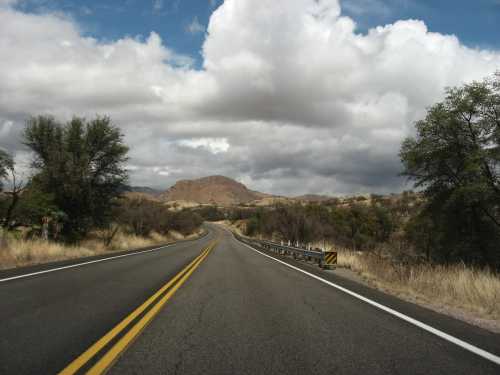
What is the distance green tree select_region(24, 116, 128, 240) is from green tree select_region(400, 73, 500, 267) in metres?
19.7

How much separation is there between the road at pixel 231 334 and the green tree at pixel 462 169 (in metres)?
13.4

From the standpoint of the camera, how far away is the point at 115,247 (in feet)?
95.3

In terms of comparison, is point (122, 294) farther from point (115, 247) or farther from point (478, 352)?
point (115, 247)

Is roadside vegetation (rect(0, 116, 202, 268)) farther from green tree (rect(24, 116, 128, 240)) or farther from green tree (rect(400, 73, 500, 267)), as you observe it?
green tree (rect(400, 73, 500, 267))

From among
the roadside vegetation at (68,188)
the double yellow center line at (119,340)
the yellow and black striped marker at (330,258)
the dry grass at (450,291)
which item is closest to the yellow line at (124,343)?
the double yellow center line at (119,340)

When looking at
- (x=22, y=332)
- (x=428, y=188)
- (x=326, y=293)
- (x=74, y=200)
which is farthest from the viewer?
(x=74, y=200)

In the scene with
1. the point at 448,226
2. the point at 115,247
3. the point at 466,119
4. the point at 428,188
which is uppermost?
the point at 466,119

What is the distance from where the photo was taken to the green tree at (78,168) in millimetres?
25156

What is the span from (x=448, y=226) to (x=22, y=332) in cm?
2185

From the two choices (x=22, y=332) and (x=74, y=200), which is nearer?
(x=22, y=332)

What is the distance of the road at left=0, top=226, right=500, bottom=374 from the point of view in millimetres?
4309

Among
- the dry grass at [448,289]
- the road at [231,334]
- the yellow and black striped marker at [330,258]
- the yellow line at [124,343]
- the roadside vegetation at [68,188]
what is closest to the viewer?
the yellow line at [124,343]

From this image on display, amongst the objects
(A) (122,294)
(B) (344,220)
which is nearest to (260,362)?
(A) (122,294)

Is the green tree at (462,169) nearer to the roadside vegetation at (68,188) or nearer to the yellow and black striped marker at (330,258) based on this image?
the yellow and black striped marker at (330,258)
